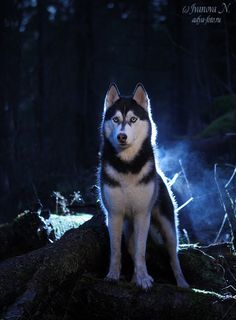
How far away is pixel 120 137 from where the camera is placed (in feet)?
14.5

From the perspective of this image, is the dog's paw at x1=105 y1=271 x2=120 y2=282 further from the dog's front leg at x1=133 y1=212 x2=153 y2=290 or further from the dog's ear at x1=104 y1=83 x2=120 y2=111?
the dog's ear at x1=104 y1=83 x2=120 y2=111

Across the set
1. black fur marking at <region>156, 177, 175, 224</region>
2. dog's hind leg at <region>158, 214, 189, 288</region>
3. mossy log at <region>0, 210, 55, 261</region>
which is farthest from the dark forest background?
dog's hind leg at <region>158, 214, 189, 288</region>

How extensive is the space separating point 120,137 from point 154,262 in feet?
Result: 4.84

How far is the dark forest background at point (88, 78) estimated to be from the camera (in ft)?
40.0

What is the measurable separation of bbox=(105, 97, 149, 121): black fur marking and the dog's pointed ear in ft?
0.16

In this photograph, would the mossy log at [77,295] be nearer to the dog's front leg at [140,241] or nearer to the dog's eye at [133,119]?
the dog's front leg at [140,241]

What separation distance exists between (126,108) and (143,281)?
Answer: 153cm

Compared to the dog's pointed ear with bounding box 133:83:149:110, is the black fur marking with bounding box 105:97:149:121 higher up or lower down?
lower down

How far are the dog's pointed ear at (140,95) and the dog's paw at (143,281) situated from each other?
5.13ft

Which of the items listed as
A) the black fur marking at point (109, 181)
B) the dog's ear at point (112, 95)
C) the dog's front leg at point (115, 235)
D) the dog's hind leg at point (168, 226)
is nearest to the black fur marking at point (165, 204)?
the dog's hind leg at point (168, 226)

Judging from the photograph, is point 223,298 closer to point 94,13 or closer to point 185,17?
point 185,17

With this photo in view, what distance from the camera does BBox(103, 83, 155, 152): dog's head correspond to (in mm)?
4500

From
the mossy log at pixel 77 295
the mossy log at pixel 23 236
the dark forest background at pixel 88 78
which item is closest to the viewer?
the mossy log at pixel 77 295

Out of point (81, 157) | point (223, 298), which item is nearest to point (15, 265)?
point (223, 298)
